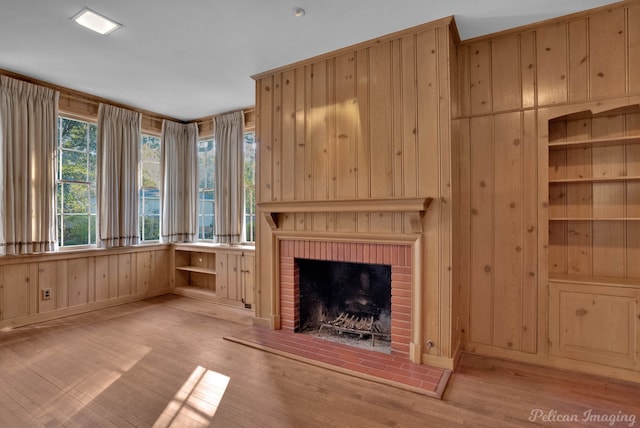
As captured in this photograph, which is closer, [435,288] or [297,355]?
[435,288]

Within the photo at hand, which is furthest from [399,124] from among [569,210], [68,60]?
[68,60]

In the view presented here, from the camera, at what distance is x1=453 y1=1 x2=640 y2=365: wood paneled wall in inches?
101

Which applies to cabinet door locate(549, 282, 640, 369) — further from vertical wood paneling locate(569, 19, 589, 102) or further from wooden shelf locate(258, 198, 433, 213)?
vertical wood paneling locate(569, 19, 589, 102)

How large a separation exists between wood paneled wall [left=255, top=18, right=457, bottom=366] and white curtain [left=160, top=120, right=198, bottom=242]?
2.11 m

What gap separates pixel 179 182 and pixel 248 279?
2053 mm

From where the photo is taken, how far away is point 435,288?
106 inches

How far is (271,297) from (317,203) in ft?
3.90

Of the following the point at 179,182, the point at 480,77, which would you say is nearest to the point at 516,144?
the point at 480,77

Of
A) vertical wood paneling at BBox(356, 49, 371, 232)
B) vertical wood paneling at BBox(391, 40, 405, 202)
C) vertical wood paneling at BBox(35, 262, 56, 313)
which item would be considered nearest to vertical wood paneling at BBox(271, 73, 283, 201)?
vertical wood paneling at BBox(356, 49, 371, 232)

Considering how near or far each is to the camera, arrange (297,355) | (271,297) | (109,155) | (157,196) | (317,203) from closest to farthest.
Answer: (297,355) → (317,203) → (271,297) → (109,155) → (157,196)

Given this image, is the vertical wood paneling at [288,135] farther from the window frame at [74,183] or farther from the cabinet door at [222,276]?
the window frame at [74,183]

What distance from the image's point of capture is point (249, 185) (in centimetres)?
485

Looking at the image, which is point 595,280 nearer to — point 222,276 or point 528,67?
point 528,67

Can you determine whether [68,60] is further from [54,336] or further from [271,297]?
[271,297]
